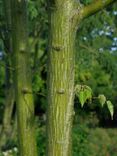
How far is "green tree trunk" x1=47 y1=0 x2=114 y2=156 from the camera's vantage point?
97.5 inches

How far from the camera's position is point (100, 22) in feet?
37.7

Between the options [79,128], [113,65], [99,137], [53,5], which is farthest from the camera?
[99,137]

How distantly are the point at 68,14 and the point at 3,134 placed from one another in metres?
16.4

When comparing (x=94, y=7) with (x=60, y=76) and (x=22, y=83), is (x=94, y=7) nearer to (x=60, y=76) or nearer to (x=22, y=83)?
(x=60, y=76)

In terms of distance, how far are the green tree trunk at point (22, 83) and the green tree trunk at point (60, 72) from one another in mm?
577

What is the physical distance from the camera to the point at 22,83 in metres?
3.11

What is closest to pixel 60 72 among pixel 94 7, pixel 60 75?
pixel 60 75

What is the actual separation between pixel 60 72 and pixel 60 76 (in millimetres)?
20

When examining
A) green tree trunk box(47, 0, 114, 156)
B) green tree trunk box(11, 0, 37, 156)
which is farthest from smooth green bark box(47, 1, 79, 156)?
green tree trunk box(11, 0, 37, 156)

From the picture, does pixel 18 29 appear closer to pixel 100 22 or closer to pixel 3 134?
pixel 100 22

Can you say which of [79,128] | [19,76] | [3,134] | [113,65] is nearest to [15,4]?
[19,76]

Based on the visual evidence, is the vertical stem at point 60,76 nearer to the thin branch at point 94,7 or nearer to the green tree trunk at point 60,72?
the green tree trunk at point 60,72

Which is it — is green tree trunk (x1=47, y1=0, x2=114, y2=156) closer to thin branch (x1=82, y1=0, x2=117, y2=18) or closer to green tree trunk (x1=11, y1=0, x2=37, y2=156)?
thin branch (x1=82, y1=0, x2=117, y2=18)

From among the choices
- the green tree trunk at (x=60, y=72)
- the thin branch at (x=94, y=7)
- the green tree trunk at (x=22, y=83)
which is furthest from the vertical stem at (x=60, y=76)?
the green tree trunk at (x=22, y=83)
